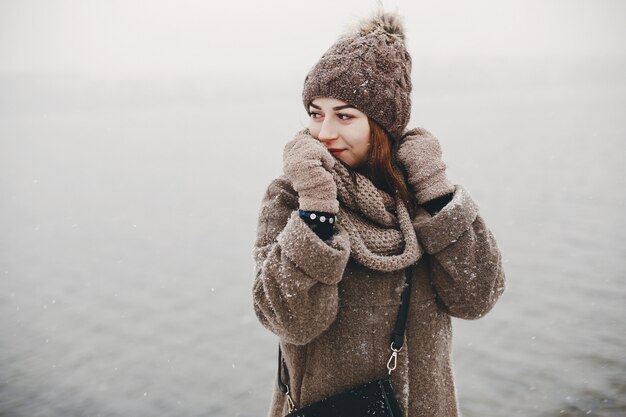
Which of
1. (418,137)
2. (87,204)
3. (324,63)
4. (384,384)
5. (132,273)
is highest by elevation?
(324,63)

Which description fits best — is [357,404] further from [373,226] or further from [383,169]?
[383,169]

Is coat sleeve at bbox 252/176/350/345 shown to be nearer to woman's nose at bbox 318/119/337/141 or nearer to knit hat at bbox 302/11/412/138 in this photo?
woman's nose at bbox 318/119/337/141

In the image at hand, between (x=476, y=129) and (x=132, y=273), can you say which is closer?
(x=132, y=273)

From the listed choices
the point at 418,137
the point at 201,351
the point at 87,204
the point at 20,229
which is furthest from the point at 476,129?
the point at 418,137

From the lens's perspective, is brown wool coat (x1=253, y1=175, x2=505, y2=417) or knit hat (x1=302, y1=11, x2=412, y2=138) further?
knit hat (x1=302, y1=11, x2=412, y2=138)

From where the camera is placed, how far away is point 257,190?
43.9ft

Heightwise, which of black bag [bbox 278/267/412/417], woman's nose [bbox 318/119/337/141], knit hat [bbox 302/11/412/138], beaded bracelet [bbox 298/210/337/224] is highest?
knit hat [bbox 302/11/412/138]

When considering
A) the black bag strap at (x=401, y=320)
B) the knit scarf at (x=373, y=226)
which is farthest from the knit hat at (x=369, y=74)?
the black bag strap at (x=401, y=320)

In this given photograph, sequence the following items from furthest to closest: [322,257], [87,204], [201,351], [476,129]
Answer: [476,129] → [87,204] → [201,351] → [322,257]

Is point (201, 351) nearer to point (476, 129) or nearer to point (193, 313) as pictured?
point (193, 313)

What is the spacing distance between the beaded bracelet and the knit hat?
0.45m

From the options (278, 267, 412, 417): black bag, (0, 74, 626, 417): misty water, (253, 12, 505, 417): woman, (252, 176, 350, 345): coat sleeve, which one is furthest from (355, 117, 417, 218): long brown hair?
(0, 74, 626, 417): misty water

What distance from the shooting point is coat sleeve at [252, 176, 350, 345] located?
60.9 inches

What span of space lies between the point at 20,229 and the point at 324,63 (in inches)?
432
